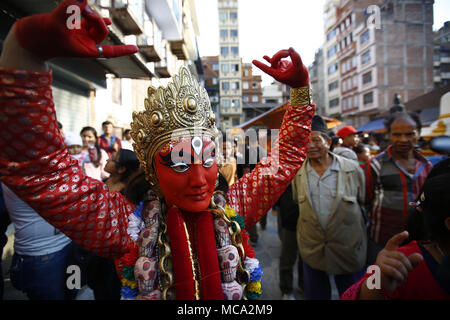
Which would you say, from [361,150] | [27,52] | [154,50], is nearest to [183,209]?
[27,52]

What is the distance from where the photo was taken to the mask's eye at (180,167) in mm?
1073

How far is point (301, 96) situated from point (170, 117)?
0.84 meters

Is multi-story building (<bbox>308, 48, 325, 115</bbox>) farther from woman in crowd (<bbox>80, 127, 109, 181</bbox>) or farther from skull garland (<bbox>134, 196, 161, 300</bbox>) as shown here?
skull garland (<bbox>134, 196, 161, 300</bbox>)

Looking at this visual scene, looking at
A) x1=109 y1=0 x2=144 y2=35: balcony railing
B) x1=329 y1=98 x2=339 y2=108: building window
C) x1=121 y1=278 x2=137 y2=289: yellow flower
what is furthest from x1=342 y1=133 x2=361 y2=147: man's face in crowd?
x1=329 y1=98 x2=339 y2=108: building window

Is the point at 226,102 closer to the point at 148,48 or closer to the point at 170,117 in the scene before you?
the point at 148,48

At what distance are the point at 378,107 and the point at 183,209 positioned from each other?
97.7 ft

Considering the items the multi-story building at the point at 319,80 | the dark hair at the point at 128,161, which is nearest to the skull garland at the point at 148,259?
the dark hair at the point at 128,161

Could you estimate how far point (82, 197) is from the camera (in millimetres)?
949

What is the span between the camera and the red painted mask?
108cm

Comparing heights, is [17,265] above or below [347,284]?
above

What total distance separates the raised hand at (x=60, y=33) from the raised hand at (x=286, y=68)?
2.83ft

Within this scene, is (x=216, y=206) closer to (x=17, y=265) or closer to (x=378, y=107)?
(x=17, y=265)

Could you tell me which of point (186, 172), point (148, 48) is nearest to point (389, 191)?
point (186, 172)

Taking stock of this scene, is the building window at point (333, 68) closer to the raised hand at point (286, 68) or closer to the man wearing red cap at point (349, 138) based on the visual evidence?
the man wearing red cap at point (349, 138)
